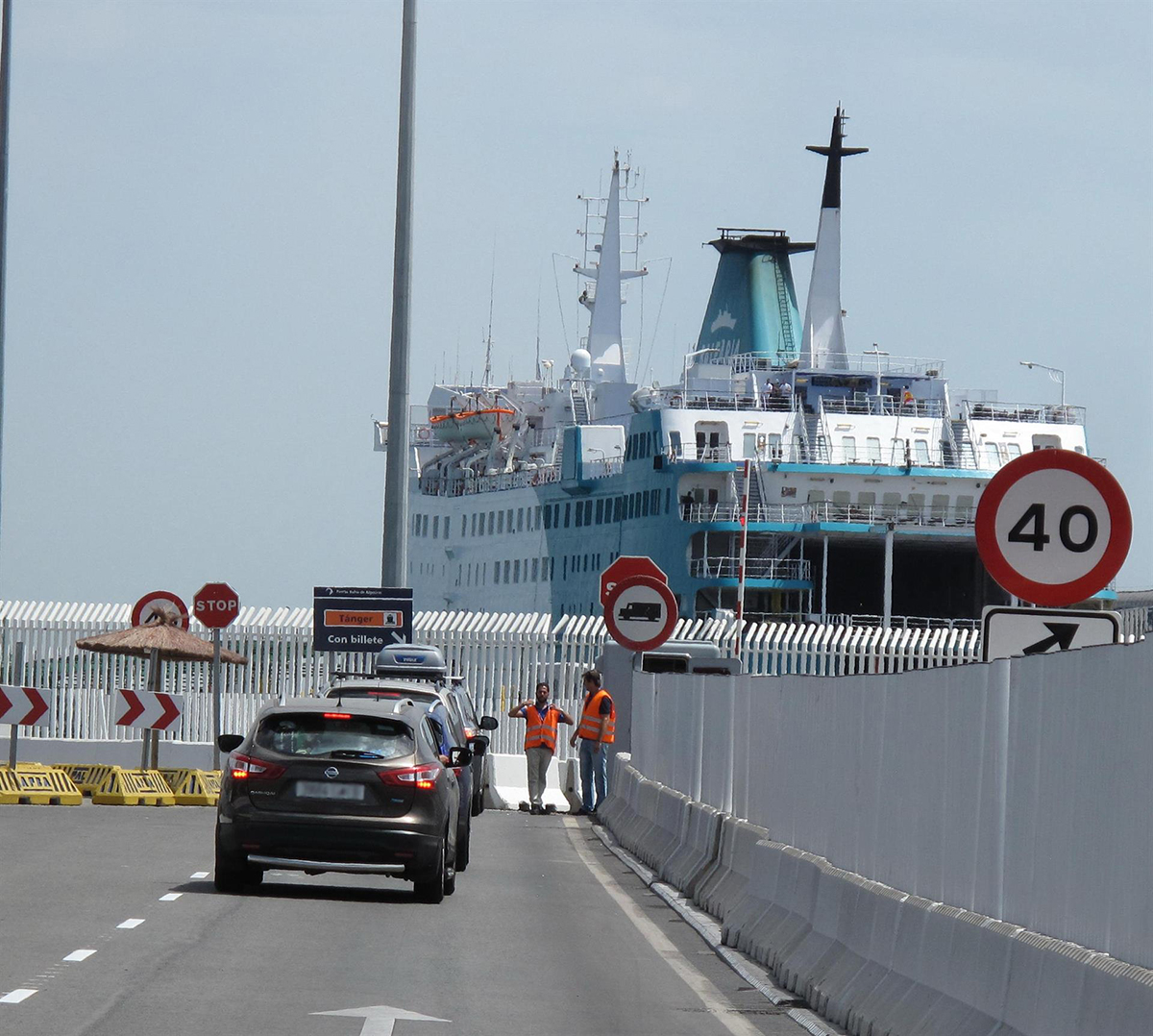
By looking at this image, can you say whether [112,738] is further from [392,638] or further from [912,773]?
[912,773]

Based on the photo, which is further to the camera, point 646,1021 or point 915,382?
point 915,382

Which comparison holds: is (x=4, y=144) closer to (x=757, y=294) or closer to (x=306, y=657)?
(x=306, y=657)

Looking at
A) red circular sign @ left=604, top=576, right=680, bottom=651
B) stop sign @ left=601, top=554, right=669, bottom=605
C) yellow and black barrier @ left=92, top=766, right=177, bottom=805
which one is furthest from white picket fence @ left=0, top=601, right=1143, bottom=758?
red circular sign @ left=604, top=576, right=680, bottom=651

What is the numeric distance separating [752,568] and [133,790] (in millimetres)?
41086

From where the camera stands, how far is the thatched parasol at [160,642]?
30891 mm

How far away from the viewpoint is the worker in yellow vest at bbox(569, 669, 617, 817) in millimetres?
27141

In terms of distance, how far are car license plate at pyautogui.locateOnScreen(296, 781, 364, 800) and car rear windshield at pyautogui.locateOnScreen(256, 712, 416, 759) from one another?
0.72ft

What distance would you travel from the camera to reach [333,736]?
50.9 feet

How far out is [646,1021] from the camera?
10.1 metres

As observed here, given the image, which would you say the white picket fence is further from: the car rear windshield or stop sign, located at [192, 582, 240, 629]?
the car rear windshield

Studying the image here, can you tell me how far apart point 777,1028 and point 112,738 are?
85.0 feet

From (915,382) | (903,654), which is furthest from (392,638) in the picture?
(915,382)

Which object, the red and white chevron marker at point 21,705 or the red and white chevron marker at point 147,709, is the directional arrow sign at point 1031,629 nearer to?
the red and white chevron marker at point 147,709

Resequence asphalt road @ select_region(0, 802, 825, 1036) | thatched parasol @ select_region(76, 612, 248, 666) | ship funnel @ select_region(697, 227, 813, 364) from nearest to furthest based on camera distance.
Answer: asphalt road @ select_region(0, 802, 825, 1036) → thatched parasol @ select_region(76, 612, 248, 666) → ship funnel @ select_region(697, 227, 813, 364)
